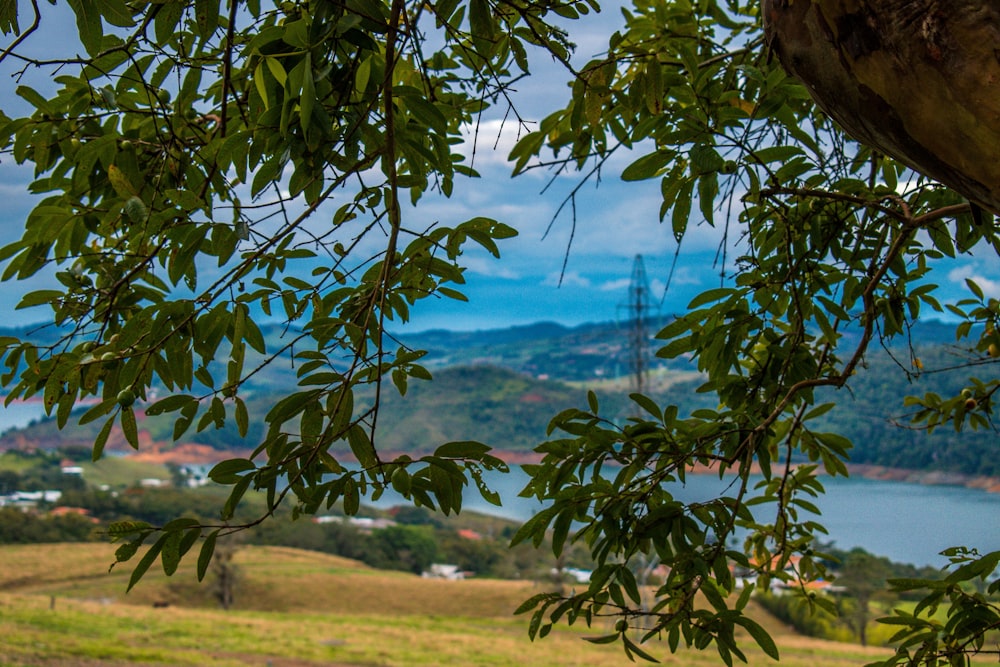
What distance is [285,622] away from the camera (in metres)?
22.2

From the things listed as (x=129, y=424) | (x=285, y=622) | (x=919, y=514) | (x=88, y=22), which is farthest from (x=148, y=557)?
(x=919, y=514)

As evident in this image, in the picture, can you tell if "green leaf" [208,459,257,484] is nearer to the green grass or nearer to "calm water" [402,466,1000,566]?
"calm water" [402,466,1000,566]

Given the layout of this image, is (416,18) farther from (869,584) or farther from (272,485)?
(869,584)

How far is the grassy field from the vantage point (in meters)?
13.2

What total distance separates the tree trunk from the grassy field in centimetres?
921

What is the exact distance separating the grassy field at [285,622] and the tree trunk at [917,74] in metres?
9.21

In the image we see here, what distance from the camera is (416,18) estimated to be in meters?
1.20

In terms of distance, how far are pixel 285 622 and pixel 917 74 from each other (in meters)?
23.7

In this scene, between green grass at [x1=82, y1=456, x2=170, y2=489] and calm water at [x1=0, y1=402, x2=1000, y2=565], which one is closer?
calm water at [x1=0, y1=402, x2=1000, y2=565]

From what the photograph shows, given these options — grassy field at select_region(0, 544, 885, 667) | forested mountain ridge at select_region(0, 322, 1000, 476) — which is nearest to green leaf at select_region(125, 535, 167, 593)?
grassy field at select_region(0, 544, 885, 667)

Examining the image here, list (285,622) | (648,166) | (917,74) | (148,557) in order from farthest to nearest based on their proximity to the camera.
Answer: (285,622) → (648,166) → (148,557) → (917,74)

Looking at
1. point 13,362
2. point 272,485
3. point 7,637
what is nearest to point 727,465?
point 272,485

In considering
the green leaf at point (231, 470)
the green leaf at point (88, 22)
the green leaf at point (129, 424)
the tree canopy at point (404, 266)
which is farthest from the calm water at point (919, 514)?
the green leaf at point (88, 22)

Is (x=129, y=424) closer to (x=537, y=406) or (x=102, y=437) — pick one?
(x=102, y=437)
